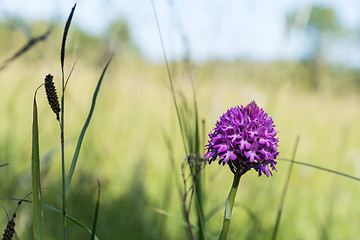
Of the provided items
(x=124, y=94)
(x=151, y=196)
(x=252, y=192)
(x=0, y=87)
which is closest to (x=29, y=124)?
(x=151, y=196)

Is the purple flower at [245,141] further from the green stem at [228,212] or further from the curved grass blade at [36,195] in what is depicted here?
the curved grass blade at [36,195]

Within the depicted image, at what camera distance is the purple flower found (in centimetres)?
56

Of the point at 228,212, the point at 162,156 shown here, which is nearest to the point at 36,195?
the point at 228,212

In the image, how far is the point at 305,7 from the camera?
1.58 metres

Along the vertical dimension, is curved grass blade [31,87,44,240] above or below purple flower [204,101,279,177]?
below

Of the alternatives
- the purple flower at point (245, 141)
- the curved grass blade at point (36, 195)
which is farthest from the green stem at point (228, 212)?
the curved grass blade at point (36, 195)

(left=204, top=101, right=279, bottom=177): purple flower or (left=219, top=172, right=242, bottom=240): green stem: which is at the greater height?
(left=204, top=101, right=279, bottom=177): purple flower

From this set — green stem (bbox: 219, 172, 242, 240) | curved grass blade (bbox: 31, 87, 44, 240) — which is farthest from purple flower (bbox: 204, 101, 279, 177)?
curved grass blade (bbox: 31, 87, 44, 240)

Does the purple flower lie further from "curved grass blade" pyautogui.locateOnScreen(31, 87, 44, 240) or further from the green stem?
"curved grass blade" pyautogui.locateOnScreen(31, 87, 44, 240)

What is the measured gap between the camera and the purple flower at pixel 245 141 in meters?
0.56

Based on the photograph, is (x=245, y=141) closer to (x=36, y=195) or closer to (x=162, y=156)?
(x=36, y=195)

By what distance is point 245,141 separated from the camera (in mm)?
557

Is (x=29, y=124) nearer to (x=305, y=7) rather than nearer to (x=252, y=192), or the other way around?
(x=252, y=192)

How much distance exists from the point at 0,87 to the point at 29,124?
151 centimetres
